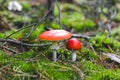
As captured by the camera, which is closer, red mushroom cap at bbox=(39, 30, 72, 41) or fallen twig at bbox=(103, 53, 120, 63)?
red mushroom cap at bbox=(39, 30, 72, 41)

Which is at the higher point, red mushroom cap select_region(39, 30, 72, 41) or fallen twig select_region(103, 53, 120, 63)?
red mushroom cap select_region(39, 30, 72, 41)

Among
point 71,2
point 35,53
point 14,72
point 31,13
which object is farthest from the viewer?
point 71,2

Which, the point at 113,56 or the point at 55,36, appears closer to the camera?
the point at 55,36

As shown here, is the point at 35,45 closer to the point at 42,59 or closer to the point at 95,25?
the point at 42,59

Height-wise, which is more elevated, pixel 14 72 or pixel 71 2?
pixel 71 2

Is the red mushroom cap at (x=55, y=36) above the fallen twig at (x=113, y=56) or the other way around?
above

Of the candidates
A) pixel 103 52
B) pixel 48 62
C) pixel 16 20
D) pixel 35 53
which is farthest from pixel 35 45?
pixel 16 20

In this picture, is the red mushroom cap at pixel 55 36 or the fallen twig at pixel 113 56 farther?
the fallen twig at pixel 113 56

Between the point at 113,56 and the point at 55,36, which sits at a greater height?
the point at 55,36

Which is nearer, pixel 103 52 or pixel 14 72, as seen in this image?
pixel 14 72

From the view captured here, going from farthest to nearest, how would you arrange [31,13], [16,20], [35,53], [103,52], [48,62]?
[31,13] → [16,20] → [103,52] → [35,53] → [48,62]
